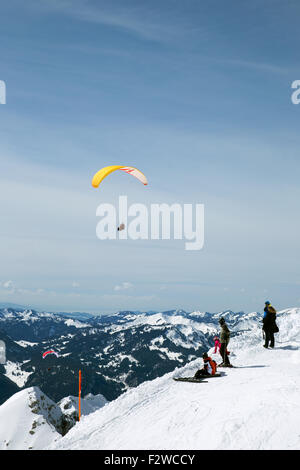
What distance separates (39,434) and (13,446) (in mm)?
5403

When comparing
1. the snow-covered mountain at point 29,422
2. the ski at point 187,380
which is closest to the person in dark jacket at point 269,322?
the ski at point 187,380

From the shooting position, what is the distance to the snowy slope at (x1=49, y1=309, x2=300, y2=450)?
44.8 ft

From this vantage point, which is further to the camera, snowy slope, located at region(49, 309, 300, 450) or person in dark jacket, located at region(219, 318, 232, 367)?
person in dark jacket, located at region(219, 318, 232, 367)

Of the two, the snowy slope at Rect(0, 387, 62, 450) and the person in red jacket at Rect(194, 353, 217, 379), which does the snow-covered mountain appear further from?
the person in red jacket at Rect(194, 353, 217, 379)

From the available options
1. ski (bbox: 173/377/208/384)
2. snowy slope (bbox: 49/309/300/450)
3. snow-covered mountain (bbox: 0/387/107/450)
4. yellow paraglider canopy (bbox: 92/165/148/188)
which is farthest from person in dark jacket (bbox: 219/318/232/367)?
snow-covered mountain (bbox: 0/387/107/450)

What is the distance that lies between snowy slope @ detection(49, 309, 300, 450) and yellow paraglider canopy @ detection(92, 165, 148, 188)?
16.6m

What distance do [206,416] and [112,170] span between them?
23115 mm

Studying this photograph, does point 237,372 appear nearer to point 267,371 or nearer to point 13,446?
point 267,371

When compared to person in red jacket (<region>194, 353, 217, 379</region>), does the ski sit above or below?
below

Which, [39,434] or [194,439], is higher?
[194,439]

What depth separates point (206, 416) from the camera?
620 inches
